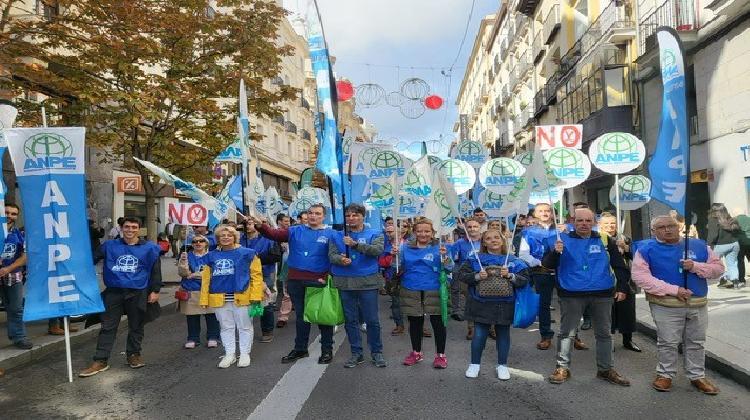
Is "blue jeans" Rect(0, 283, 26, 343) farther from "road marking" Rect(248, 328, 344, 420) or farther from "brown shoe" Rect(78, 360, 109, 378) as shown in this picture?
"road marking" Rect(248, 328, 344, 420)

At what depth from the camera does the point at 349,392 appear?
478 centimetres

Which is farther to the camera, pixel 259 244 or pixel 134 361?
pixel 259 244

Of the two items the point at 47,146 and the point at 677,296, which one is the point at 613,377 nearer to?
the point at 677,296

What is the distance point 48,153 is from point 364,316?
11.4ft

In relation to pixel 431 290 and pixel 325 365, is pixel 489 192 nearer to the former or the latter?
pixel 431 290

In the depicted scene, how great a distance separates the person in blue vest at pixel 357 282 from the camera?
568 cm

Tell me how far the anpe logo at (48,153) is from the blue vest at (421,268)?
3.43 metres

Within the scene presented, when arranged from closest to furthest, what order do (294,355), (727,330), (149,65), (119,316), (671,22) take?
(119,316) < (294,355) < (727,330) < (149,65) < (671,22)

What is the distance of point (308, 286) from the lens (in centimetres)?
591

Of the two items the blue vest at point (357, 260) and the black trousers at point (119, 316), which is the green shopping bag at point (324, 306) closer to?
the blue vest at point (357, 260)

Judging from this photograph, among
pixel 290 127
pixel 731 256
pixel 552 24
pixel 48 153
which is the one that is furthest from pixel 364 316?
pixel 290 127

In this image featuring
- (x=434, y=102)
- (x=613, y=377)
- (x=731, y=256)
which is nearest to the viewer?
(x=613, y=377)

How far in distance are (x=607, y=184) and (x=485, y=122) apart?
32.0m

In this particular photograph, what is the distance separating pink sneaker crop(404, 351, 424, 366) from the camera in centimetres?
566
